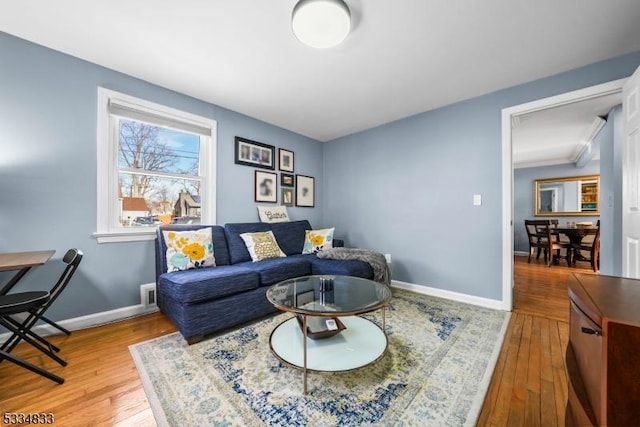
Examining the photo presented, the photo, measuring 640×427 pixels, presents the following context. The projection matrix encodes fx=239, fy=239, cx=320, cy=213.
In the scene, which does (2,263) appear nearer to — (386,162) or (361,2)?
(361,2)

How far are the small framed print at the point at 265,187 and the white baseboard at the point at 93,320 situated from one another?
1753 millimetres

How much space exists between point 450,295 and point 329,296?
1904mm

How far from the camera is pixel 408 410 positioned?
1188 mm

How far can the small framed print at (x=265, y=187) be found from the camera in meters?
3.34

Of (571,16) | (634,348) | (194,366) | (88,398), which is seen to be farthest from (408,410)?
(571,16)

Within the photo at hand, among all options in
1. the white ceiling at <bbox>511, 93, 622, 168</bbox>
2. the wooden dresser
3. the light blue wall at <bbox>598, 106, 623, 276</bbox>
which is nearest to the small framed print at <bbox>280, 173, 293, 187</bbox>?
the white ceiling at <bbox>511, 93, 622, 168</bbox>

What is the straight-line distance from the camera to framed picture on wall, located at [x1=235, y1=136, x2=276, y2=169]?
3.14 meters

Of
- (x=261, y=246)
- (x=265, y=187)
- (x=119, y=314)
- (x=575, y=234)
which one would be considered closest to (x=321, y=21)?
(x=261, y=246)

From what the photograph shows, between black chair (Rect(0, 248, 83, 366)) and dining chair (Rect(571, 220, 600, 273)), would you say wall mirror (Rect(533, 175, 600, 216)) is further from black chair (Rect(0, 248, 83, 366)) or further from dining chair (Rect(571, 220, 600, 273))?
black chair (Rect(0, 248, 83, 366))

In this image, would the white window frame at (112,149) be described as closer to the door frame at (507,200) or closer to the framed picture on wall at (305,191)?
the framed picture on wall at (305,191)

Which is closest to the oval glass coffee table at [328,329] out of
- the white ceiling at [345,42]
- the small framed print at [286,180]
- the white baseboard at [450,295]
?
the white baseboard at [450,295]

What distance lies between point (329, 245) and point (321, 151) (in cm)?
188

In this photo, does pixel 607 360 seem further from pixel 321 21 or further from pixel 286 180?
pixel 286 180

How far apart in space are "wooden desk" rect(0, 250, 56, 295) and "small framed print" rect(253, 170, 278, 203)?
80.6 inches
